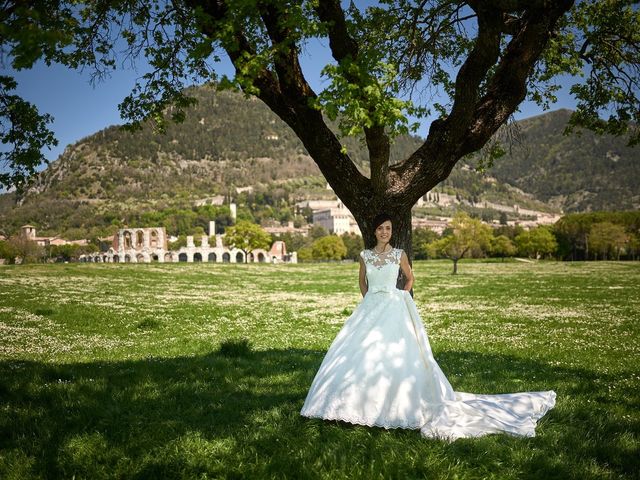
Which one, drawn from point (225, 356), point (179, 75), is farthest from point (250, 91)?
point (225, 356)

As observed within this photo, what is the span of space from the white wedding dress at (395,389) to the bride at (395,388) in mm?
12

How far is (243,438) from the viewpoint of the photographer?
5.52 meters

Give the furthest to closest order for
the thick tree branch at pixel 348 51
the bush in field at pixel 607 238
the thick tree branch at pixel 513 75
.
→ 1. the bush in field at pixel 607 238
2. the thick tree branch at pixel 513 75
3. the thick tree branch at pixel 348 51

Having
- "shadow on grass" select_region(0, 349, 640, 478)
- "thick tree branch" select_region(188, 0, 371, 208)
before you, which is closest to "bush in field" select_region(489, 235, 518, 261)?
"shadow on grass" select_region(0, 349, 640, 478)

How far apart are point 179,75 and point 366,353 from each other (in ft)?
25.7

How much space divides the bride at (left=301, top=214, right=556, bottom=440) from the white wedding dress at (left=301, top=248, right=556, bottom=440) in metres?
0.01

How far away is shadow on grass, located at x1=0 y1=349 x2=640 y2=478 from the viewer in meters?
4.83

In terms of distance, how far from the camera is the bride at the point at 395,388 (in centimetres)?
595

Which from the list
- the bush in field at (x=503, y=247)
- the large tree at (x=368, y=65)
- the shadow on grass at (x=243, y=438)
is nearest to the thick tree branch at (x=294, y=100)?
→ the large tree at (x=368, y=65)

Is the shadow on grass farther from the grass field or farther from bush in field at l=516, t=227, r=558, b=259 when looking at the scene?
bush in field at l=516, t=227, r=558, b=259

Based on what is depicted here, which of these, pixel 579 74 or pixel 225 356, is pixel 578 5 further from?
pixel 225 356

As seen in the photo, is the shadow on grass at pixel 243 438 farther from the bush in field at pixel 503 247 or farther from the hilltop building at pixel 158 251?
the hilltop building at pixel 158 251

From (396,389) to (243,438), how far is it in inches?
82.8

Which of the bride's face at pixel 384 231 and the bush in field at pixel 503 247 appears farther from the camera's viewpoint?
the bush in field at pixel 503 247
